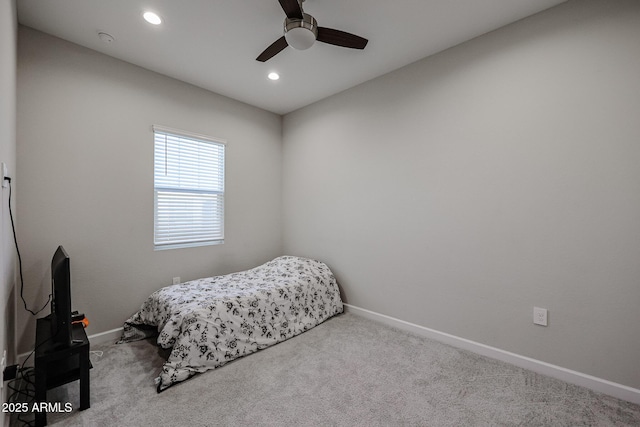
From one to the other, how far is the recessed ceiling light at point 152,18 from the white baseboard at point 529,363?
3412 mm

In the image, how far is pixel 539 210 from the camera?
211 centimetres

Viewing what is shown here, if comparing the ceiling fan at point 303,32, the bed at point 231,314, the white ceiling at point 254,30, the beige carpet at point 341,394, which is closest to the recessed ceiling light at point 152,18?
the white ceiling at point 254,30

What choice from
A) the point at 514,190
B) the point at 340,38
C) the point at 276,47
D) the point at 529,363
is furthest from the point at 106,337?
the point at 514,190

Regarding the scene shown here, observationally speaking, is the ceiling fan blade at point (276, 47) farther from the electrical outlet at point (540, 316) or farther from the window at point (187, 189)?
the electrical outlet at point (540, 316)

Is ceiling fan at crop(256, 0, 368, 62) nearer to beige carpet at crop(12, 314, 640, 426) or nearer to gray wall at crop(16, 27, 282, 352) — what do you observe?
gray wall at crop(16, 27, 282, 352)

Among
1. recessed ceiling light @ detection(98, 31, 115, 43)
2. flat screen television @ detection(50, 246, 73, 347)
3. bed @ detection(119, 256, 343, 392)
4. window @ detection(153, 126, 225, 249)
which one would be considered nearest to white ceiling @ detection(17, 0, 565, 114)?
recessed ceiling light @ detection(98, 31, 115, 43)

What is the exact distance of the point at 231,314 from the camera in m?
2.37

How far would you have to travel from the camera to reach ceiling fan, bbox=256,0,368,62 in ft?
5.75

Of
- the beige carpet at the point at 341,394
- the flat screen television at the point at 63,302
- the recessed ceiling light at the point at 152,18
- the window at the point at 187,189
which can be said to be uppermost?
the recessed ceiling light at the point at 152,18

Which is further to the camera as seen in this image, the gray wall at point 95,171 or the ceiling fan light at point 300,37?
the gray wall at point 95,171

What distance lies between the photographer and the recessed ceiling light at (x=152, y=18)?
212cm

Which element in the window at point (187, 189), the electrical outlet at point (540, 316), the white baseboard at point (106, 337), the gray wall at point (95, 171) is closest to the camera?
the electrical outlet at point (540, 316)

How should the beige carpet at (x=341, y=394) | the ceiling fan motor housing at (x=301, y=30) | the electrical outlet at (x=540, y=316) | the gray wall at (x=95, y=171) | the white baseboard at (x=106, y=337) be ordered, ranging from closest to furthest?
the beige carpet at (x=341, y=394) → the ceiling fan motor housing at (x=301, y=30) → the electrical outlet at (x=540, y=316) → the gray wall at (x=95, y=171) → the white baseboard at (x=106, y=337)

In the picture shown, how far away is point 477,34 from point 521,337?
252 centimetres
